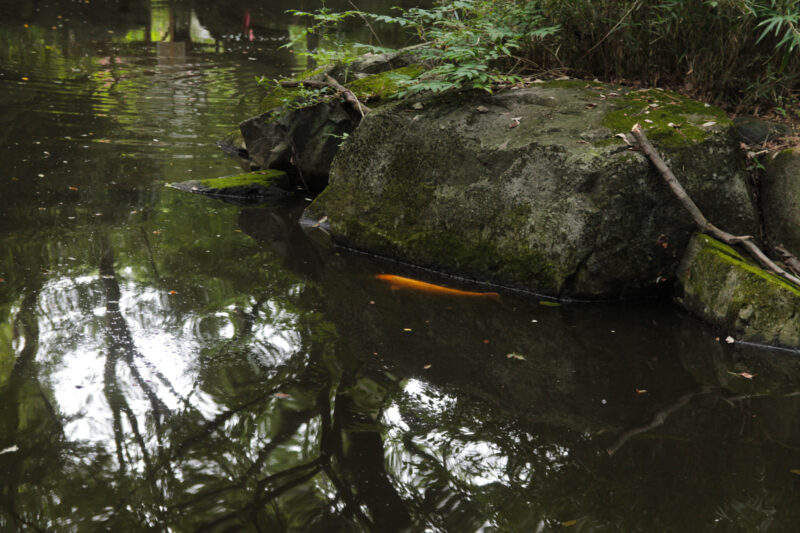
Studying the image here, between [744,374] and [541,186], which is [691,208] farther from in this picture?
[744,374]

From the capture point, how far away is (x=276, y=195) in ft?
25.0

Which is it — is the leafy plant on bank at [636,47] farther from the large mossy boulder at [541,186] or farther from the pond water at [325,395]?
the pond water at [325,395]

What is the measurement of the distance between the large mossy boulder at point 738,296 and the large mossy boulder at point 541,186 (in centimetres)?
26

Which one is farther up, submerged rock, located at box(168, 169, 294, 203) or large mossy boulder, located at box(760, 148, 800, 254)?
large mossy boulder, located at box(760, 148, 800, 254)

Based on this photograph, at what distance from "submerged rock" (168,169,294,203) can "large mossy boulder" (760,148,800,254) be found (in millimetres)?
4429

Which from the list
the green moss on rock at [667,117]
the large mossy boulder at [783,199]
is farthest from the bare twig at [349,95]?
the large mossy boulder at [783,199]

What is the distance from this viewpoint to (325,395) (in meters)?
3.88

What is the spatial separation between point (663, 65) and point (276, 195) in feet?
12.5

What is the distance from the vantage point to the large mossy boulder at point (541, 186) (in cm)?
519

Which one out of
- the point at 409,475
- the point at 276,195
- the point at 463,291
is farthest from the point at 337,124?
the point at 409,475

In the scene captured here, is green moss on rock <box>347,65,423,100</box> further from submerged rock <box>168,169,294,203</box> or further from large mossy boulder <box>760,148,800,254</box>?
large mossy boulder <box>760,148,800,254</box>

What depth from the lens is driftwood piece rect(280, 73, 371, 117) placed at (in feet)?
22.9

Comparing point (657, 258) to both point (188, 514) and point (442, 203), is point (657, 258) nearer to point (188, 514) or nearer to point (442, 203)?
point (442, 203)

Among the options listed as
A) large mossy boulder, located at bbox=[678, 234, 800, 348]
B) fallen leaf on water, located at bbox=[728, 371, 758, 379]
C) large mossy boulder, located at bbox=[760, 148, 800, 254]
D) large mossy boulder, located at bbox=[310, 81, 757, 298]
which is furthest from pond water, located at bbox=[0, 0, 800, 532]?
large mossy boulder, located at bbox=[760, 148, 800, 254]
